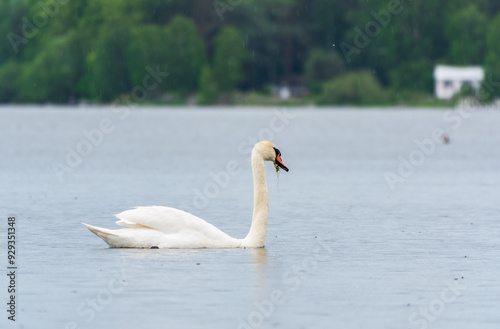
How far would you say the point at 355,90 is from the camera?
443 ft

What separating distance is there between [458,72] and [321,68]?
15.6 meters

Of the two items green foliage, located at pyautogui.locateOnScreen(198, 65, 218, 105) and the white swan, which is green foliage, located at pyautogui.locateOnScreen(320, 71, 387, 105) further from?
the white swan

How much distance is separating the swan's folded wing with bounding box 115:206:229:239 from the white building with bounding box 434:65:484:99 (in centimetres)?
12532

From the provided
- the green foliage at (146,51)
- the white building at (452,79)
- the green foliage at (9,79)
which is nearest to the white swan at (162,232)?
the green foliage at (146,51)

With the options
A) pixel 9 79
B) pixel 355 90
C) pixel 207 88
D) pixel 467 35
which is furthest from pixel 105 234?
pixel 9 79

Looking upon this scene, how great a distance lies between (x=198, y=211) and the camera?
2341 centimetres

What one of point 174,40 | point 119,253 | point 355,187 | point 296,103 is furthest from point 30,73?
point 119,253

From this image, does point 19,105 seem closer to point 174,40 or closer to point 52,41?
point 52,41

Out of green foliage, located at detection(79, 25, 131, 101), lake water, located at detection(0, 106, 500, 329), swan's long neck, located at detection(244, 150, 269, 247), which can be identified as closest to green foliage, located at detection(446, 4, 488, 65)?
green foliage, located at detection(79, 25, 131, 101)

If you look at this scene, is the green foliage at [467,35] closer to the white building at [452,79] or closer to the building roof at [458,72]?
the building roof at [458,72]

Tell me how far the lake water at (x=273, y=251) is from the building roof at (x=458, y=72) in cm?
10078

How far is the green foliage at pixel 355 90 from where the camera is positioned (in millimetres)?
133875

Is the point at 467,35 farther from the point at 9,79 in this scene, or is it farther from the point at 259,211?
the point at 259,211

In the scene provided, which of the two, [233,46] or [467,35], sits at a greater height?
[467,35]
